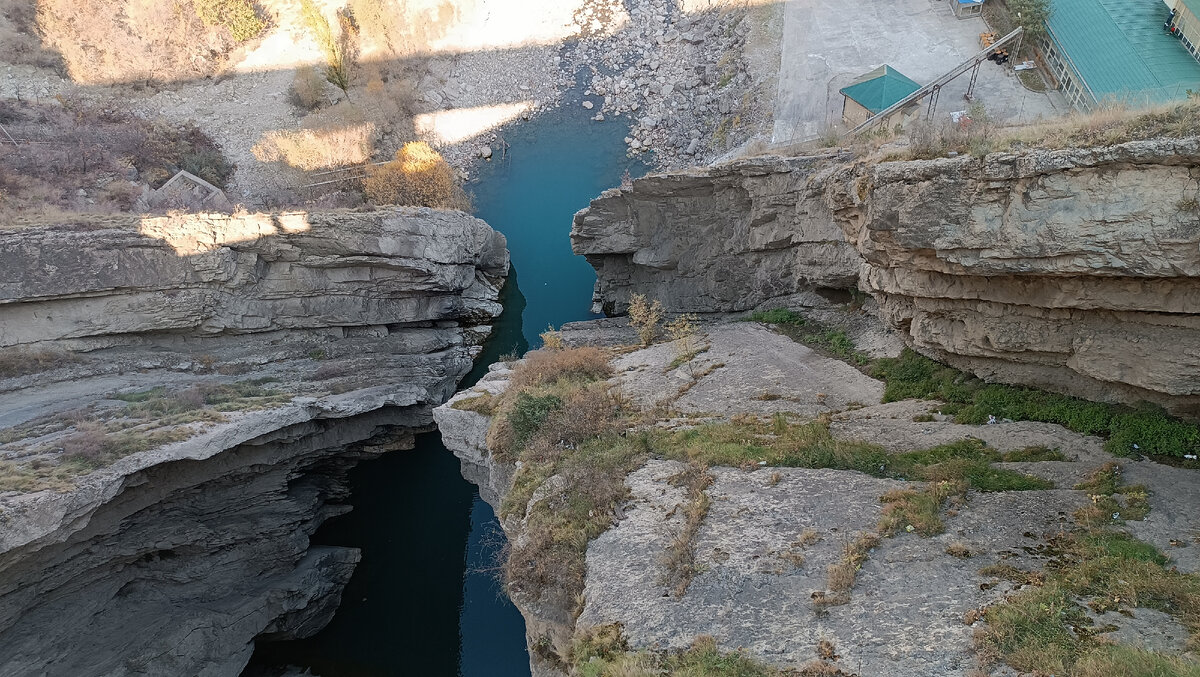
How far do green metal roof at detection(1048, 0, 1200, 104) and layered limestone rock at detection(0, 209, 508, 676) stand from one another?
2346 cm

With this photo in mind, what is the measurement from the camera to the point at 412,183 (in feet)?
91.2

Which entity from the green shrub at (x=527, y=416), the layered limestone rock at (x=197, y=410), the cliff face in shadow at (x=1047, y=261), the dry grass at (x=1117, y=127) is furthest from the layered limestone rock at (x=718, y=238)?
the green shrub at (x=527, y=416)

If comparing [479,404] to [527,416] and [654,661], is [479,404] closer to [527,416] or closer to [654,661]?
[527,416]

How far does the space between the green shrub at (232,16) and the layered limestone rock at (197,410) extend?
85.3 ft

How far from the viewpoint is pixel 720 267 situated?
22.0m

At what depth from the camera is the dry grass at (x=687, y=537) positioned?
8.09 m

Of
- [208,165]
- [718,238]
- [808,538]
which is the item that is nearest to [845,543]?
[808,538]

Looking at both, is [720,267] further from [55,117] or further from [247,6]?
[247,6]

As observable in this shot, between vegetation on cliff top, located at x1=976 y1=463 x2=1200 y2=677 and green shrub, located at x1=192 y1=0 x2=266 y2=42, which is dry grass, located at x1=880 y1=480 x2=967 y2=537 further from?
green shrub, located at x1=192 y1=0 x2=266 y2=42

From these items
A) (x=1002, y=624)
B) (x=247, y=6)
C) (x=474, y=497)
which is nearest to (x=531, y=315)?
(x=474, y=497)

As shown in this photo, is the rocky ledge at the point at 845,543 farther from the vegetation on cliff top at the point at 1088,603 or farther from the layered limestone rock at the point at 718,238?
the layered limestone rock at the point at 718,238

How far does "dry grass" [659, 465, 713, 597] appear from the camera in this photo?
26.5 ft

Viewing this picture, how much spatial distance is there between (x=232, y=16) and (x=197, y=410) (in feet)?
114

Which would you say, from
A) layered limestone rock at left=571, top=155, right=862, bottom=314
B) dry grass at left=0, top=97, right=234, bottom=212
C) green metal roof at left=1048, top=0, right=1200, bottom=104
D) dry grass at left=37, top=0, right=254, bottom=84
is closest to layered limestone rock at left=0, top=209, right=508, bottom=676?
dry grass at left=0, top=97, right=234, bottom=212
